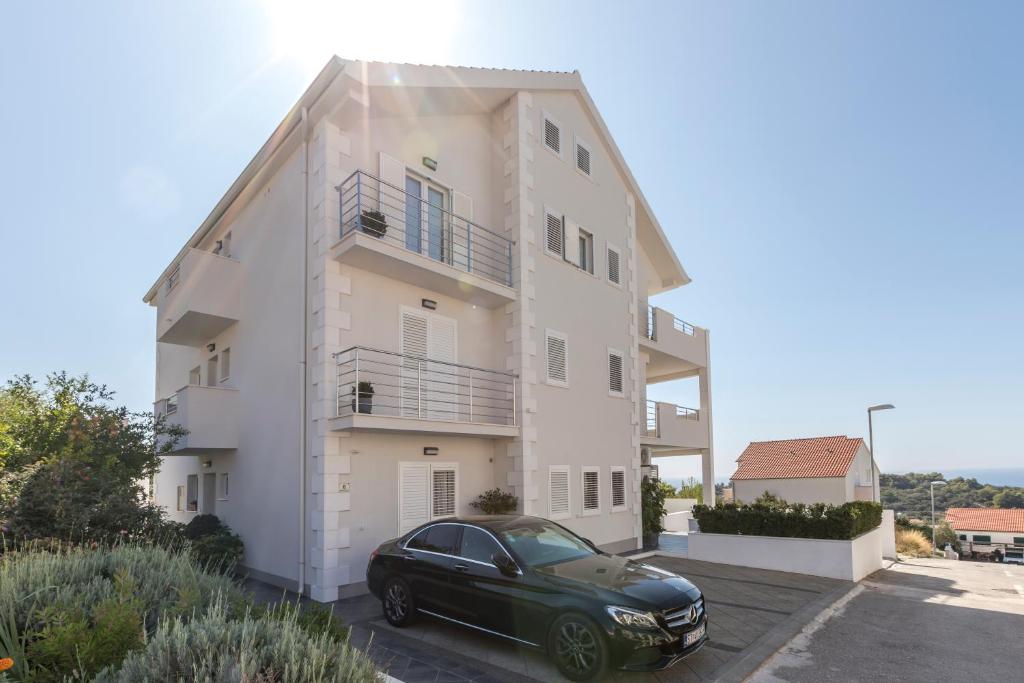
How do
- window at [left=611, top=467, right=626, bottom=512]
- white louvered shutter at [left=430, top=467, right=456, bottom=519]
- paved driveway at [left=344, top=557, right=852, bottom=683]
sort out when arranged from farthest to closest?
window at [left=611, top=467, right=626, bottom=512], white louvered shutter at [left=430, top=467, right=456, bottom=519], paved driveway at [left=344, top=557, right=852, bottom=683]

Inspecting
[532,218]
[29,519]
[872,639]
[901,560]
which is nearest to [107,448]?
[29,519]

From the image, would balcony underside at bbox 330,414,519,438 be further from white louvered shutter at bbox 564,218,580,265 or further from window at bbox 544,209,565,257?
white louvered shutter at bbox 564,218,580,265

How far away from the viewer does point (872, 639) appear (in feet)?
26.6

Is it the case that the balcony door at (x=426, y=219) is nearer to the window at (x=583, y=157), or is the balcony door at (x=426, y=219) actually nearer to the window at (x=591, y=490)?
the window at (x=583, y=157)

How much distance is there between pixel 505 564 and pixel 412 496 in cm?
454

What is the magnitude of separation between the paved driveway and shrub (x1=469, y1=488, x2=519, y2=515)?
10.4 feet

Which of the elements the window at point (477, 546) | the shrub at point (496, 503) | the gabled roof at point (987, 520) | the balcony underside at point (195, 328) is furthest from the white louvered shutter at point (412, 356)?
the gabled roof at point (987, 520)

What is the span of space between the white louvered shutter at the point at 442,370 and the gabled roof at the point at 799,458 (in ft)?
74.7

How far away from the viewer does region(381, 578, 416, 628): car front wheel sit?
7.87 m

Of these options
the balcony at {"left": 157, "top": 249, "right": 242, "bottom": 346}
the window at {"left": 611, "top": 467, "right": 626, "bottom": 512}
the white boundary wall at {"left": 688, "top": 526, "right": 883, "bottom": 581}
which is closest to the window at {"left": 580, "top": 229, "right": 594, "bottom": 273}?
the window at {"left": 611, "top": 467, "right": 626, "bottom": 512}

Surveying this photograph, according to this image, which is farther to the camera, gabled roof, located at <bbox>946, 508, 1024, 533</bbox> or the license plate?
gabled roof, located at <bbox>946, 508, 1024, 533</bbox>

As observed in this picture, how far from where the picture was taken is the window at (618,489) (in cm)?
1530

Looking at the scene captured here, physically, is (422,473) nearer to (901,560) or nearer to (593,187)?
(593,187)

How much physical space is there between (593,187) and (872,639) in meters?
11.9
